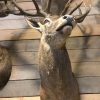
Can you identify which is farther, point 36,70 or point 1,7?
point 1,7

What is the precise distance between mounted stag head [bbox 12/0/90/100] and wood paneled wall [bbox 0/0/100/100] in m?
0.15

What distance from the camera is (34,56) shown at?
7.20ft

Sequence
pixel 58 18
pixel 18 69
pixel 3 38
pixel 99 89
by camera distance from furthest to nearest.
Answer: pixel 3 38
pixel 18 69
pixel 99 89
pixel 58 18

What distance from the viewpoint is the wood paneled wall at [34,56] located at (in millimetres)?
2055

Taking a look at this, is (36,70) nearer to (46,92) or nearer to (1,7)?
(46,92)

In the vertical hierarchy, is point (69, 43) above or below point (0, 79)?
above

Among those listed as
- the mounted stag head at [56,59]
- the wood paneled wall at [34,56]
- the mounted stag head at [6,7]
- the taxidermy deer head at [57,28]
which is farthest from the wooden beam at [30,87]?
the mounted stag head at [6,7]

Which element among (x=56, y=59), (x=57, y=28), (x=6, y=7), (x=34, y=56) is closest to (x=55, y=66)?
A: (x=56, y=59)

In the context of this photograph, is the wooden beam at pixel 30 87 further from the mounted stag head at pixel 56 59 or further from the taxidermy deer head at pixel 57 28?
the taxidermy deer head at pixel 57 28

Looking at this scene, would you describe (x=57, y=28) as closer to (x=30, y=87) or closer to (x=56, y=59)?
(x=56, y=59)

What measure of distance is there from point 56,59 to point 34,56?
38 centimetres

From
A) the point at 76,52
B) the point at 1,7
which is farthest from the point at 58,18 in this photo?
the point at 1,7

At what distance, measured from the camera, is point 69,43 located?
223cm

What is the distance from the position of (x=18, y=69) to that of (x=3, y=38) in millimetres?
277
